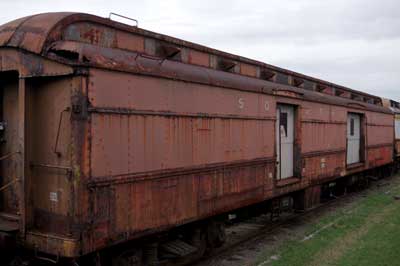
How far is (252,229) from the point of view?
9273mm

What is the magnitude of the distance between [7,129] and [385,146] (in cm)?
1524

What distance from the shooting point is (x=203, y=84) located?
20.1 feet

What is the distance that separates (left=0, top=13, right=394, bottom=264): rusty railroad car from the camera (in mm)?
4332

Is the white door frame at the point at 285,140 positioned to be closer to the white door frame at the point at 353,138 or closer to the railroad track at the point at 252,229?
the railroad track at the point at 252,229

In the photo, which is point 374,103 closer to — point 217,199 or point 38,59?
point 217,199

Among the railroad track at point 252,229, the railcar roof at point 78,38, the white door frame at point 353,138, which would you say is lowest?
the railroad track at point 252,229

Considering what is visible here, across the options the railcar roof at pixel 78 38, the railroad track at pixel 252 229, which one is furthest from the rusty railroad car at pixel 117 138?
the railroad track at pixel 252 229

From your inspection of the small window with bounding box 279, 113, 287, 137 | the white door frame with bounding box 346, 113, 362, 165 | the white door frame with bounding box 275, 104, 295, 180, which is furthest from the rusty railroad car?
the white door frame with bounding box 346, 113, 362, 165

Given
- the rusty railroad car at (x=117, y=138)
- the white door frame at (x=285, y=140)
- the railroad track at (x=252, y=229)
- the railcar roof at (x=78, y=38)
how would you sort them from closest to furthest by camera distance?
the rusty railroad car at (x=117, y=138) < the railcar roof at (x=78, y=38) < the railroad track at (x=252, y=229) < the white door frame at (x=285, y=140)

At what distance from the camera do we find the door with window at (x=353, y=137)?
1310 cm

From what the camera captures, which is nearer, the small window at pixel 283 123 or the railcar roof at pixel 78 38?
the railcar roof at pixel 78 38

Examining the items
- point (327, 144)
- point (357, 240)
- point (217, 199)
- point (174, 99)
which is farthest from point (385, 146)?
point (174, 99)

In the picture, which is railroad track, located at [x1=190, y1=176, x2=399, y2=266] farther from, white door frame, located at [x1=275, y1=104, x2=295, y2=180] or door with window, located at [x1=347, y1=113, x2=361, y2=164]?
door with window, located at [x1=347, y1=113, x2=361, y2=164]

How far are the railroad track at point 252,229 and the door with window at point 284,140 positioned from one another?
123 cm
